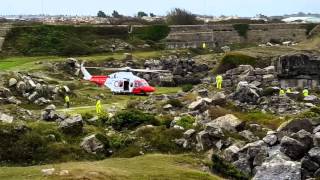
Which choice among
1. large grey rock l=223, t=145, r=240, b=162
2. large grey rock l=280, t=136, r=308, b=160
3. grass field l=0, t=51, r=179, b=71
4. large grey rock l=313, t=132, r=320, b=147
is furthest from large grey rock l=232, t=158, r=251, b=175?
grass field l=0, t=51, r=179, b=71

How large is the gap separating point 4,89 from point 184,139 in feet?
68.1

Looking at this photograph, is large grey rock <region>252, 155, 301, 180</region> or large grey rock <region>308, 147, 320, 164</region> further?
large grey rock <region>308, 147, 320, 164</region>

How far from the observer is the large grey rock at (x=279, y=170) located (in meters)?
22.4

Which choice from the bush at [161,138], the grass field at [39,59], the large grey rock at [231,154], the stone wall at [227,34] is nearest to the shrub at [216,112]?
the bush at [161,138]

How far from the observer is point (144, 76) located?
6919 cm

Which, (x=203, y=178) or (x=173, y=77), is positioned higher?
(x=203, y=178)

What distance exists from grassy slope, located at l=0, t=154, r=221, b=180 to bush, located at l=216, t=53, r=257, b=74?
41.5 meters

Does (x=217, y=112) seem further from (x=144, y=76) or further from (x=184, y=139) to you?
(x=144, y=76)

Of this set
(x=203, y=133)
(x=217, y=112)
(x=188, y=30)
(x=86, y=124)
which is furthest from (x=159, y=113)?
(x=188, y=30)

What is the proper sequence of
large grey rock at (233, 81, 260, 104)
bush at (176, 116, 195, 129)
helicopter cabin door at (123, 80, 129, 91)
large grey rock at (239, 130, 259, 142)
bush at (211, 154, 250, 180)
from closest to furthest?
bush at (211, 154, 250, 180)
large grey rock at (239, 130, 259, 142)
bush at (176, 116, 195, 129)
large grey rock at (233, 81, 260, 104)
helicopter cabin door at (123, 80, 129, 91)

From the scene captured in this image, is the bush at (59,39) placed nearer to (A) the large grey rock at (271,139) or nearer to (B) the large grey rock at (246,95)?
(B) the large grey rock at (246,95)

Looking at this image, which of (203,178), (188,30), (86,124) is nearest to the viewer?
(203,178)

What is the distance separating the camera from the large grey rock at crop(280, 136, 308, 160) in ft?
84.5

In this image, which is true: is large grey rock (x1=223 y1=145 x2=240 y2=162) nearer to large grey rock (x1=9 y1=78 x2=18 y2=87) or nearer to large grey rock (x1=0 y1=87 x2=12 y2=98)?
large grey rock (x1=0 y1=87 x2=12 y2=98)
